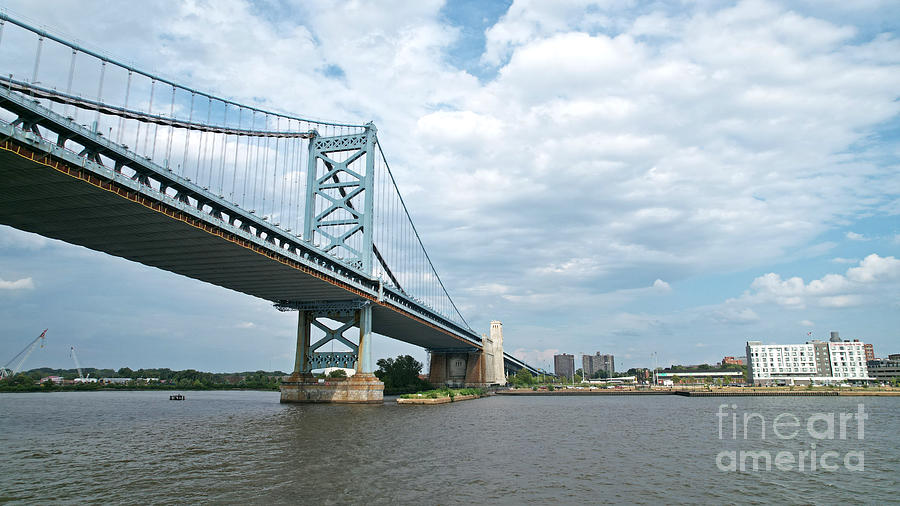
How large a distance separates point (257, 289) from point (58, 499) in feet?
132

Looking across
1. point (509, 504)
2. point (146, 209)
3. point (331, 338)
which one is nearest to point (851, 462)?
point (509, 504)

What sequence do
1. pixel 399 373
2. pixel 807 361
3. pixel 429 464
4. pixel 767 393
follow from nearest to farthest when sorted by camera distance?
pixel 429 464, pixel 767 393, pixel 399 373, pixel 807 361

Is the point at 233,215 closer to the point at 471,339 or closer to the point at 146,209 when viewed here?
the point at 146,209

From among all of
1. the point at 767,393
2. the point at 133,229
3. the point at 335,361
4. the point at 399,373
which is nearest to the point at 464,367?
the point at 399,373

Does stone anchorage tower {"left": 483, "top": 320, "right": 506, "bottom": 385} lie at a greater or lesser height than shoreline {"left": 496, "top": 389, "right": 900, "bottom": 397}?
greater

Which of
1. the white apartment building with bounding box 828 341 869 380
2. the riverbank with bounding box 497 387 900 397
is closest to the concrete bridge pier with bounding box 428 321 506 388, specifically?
the riverbank with bounding box 497 387 900 397

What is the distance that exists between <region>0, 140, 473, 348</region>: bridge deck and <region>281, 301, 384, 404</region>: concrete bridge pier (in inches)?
207

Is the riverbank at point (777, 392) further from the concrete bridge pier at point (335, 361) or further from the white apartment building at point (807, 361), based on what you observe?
the concrete bridge pier at point (335, 361)

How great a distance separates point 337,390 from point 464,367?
6496cm

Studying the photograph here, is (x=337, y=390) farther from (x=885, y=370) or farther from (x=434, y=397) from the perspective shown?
(x=885, y=370)

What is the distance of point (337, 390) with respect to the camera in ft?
189

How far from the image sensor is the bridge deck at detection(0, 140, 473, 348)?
1045 inches

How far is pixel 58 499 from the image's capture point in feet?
48.1

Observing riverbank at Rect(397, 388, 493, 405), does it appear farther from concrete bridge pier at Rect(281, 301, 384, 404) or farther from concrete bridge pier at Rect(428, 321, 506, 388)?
concrete bridge pier at Rect(428, 321, 506, 388)
